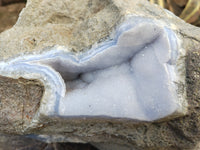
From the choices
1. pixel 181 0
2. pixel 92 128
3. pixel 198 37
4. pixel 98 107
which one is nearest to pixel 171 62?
pixel 198 37

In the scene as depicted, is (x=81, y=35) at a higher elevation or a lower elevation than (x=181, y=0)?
higher

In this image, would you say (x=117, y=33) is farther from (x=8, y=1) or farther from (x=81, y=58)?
(x=8, y=1)

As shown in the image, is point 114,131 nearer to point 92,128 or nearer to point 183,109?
point 92,128

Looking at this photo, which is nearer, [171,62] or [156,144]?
[171,62]

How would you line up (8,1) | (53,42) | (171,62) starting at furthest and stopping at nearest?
(8,1)
(53,42)
(171,62)

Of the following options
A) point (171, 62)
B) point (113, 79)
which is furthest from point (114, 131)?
point (171, 62)

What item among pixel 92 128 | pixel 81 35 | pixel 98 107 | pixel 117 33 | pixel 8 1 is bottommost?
pixel 8 1

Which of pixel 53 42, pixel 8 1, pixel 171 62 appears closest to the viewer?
pixel 171 62
